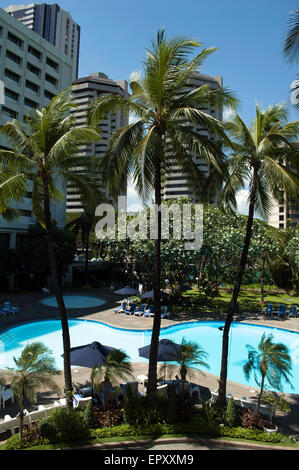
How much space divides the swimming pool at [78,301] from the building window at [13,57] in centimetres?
2626

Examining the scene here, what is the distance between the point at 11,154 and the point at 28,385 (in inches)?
247

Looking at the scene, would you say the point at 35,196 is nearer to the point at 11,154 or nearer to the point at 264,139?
the point at 11,154

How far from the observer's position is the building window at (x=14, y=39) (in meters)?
33.6

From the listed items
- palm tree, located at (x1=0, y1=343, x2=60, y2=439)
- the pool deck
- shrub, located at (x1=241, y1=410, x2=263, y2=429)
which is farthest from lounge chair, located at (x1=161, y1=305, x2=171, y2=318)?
palm tree, located at (x1=0, y1=343, x2=60, y2=439)

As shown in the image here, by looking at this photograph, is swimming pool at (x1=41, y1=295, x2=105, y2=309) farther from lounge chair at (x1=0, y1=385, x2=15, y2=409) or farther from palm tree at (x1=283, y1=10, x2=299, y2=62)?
palm tree at (x1=283, y1=10, x2=299, y2=62)

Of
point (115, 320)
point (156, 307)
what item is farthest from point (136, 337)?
point (156, 307)

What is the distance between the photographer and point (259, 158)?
9.50 metres

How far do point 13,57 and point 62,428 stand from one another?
38.3 meters

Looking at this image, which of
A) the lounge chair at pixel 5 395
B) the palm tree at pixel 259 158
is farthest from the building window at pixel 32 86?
the lounge chair at pixel 5 395

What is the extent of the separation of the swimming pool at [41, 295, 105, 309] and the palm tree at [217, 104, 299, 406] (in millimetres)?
19850

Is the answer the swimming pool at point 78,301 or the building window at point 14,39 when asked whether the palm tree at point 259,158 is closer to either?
the swimming pool at point 78,301

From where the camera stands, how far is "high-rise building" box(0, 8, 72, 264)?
32.5 metres

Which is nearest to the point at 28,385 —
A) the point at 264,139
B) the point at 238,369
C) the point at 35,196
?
the point at 35,196
